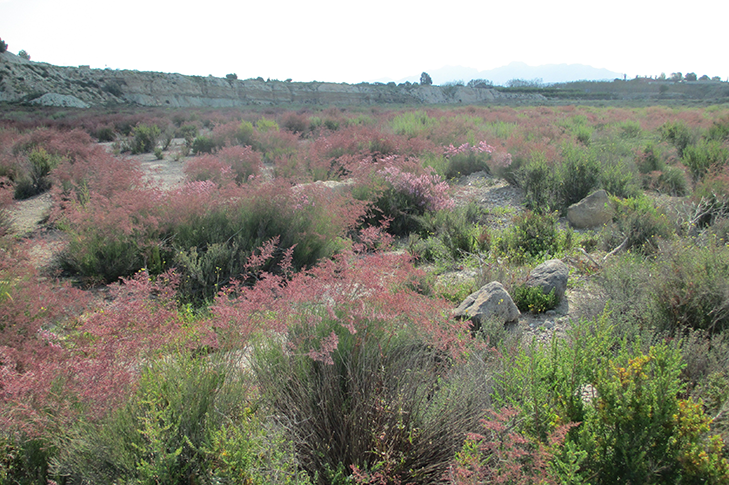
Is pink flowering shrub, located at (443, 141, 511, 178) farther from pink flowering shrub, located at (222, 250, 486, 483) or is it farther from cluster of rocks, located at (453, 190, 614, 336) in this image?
pink flowering shrub, located at (222, 250, 486, 483)

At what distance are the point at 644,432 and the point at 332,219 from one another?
4589mm

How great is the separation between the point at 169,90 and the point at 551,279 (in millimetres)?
53622

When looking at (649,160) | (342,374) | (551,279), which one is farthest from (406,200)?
(649,160)

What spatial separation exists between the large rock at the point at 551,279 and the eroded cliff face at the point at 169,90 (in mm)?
42925

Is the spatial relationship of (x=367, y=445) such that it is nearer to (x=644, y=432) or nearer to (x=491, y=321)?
(x=644, y=432)

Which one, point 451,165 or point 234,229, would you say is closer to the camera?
point 234,229

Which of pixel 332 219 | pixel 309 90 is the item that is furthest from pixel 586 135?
pixel 309 90

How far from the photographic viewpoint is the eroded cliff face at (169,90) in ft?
117

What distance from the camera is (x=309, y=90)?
59.2 metres

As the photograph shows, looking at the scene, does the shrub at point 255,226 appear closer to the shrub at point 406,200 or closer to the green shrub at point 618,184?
the shrub at point 406,200

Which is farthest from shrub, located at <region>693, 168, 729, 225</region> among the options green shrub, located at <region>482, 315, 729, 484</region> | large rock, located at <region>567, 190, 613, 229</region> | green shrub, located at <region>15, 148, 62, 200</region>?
green shrub, located at <region>15, 148, 62, 200</region>

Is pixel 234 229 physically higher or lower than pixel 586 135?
lower

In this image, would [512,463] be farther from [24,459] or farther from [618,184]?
[618,184]

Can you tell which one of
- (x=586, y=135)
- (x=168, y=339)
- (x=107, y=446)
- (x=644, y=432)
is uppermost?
(x=586, y=135)
